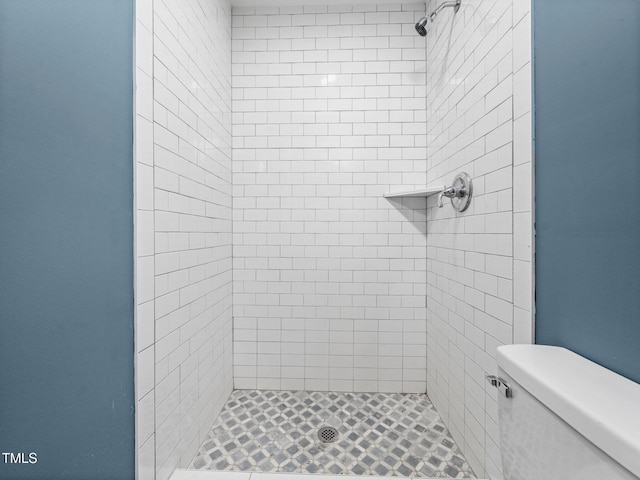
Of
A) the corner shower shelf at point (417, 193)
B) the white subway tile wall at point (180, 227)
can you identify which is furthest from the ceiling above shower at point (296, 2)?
the corner shower shelf at point (417, 193)

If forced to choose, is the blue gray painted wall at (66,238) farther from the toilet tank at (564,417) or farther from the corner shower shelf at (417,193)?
the corner shower shelf at (417,193)

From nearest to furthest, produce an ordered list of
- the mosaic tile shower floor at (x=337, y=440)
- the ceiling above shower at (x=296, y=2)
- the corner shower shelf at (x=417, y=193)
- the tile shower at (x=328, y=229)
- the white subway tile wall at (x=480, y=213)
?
the white subway tile wall at (x=480, y=213), the tile shower at (x=328, y=229), the mosaic tile shower floor at (x=337, y=440), the corner shower shelf at (x=417, y=193), the ceiling above shower at (x=296, y=2)

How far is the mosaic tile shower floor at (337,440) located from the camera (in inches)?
49.7

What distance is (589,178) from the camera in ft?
2.33

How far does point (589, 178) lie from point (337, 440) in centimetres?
147

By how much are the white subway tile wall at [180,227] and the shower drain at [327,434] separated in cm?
59

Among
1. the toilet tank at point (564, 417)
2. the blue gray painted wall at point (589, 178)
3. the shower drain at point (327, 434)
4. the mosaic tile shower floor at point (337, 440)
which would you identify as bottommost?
the mosaic tile shower floor at point (337, 440)

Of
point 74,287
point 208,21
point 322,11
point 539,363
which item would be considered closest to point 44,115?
point 74,287

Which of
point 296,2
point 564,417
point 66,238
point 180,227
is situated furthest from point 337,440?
point 296,2

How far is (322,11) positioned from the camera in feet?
6.09

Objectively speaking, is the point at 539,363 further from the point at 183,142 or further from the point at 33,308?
the point at 183,142

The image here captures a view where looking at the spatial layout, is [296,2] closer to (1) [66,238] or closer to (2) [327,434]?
(1) [66,238]

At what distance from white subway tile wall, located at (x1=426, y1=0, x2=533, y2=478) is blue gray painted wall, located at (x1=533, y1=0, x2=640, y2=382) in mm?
57

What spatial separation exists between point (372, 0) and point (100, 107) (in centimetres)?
180
